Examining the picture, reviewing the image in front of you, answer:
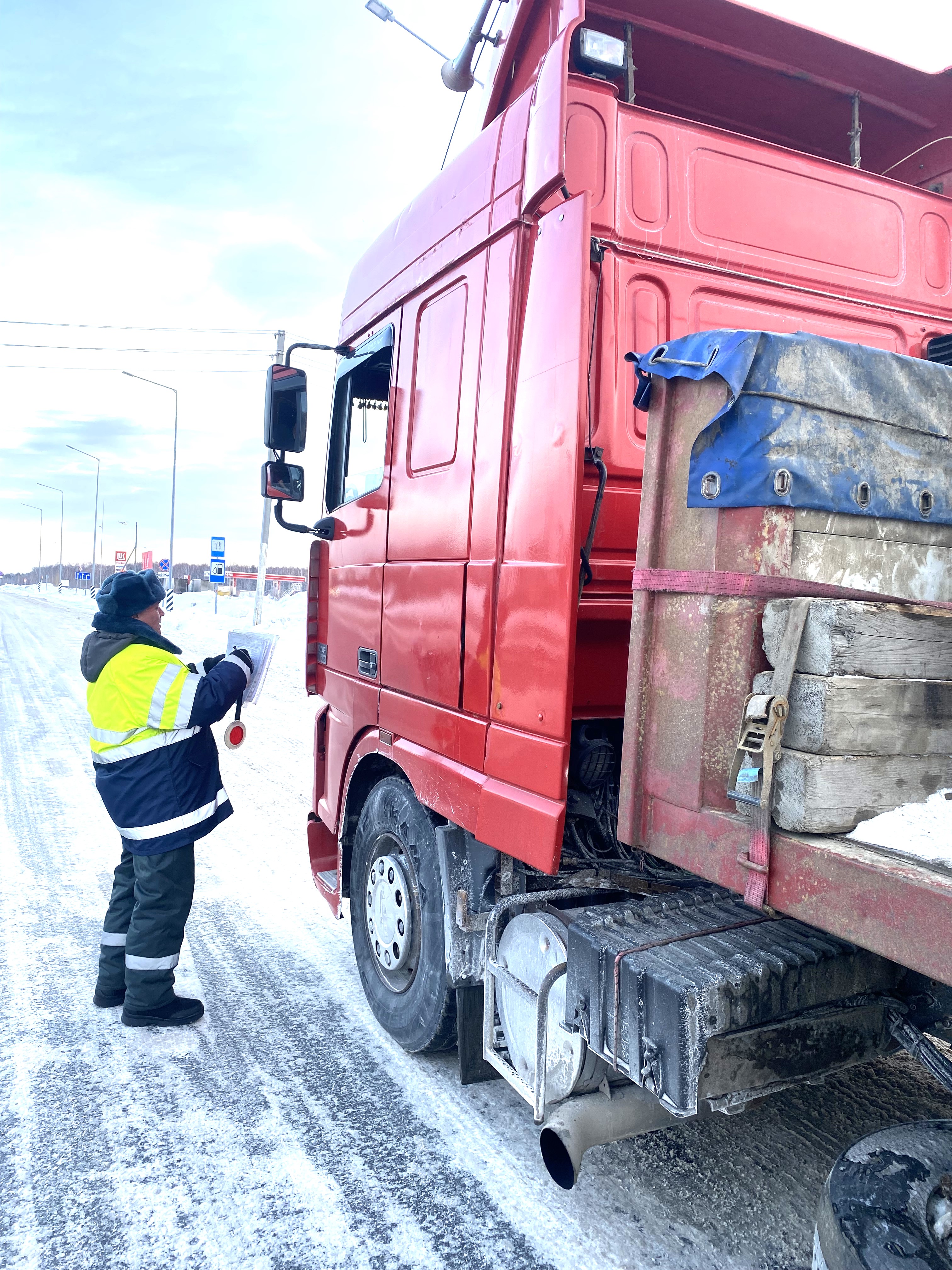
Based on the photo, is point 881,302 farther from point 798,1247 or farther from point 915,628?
point 798,1247

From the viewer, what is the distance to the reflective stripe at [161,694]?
3473 mm

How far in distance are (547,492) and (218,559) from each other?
22.0 m

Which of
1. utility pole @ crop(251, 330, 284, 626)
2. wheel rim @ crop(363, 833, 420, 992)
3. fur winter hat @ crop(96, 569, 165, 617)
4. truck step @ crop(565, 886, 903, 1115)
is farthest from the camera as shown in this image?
utility pole @ crop(251, 330, 284, 626)

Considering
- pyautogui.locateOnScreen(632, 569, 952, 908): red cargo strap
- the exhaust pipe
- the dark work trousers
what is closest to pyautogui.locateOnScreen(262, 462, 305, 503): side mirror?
the dark work trousers

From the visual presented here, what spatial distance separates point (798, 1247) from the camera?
2330mm

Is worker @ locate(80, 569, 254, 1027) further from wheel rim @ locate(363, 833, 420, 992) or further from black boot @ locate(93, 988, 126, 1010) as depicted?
wheel rim @ locate(363, 833, 420, 992)

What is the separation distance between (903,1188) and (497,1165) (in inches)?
56.5

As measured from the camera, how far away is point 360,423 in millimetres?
3818

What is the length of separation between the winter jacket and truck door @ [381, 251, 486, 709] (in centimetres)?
77

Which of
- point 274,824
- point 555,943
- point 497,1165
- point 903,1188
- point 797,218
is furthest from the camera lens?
point 274,824

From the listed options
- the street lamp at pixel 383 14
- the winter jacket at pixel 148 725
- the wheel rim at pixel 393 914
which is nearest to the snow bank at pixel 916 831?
the wheel rim at pixel 393 914

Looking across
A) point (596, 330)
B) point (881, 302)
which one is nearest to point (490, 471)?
point (596, 330)

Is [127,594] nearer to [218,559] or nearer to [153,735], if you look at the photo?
[153,735]

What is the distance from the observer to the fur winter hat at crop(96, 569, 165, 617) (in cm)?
355
